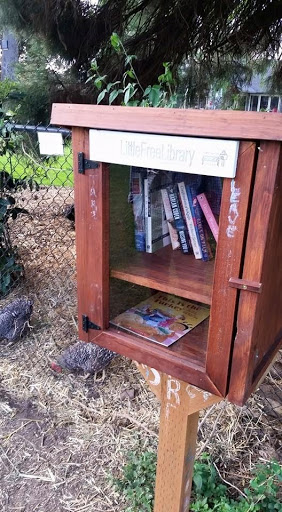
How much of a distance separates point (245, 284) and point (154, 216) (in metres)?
0.33

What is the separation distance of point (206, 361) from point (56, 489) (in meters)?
1.11

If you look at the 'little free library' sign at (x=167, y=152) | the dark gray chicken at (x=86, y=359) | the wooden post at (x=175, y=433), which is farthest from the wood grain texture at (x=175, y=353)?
the dark gray chicken at (x=86, y=359)

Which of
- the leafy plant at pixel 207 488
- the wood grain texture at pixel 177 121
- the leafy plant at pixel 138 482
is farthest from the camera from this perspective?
the leafy plant at pixel 138 482

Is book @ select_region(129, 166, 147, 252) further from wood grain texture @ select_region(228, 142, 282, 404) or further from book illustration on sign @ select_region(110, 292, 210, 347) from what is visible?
wood grain texture @ select_region(228, 142, 282, 404)

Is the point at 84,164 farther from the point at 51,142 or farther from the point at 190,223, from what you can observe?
the point at 51,142

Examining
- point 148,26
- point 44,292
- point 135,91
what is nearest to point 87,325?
point 135,91

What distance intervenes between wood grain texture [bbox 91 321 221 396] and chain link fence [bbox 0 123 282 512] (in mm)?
902

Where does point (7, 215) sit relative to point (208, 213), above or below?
below

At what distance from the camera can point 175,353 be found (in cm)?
93

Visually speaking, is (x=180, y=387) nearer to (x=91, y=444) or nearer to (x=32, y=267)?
(x=91, y=444)

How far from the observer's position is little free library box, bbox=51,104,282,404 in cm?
71

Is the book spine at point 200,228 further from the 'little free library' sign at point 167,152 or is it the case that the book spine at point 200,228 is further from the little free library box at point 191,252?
the 'little free library' sign at point 167,152

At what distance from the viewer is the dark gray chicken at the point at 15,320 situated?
246cm

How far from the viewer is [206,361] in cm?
87
